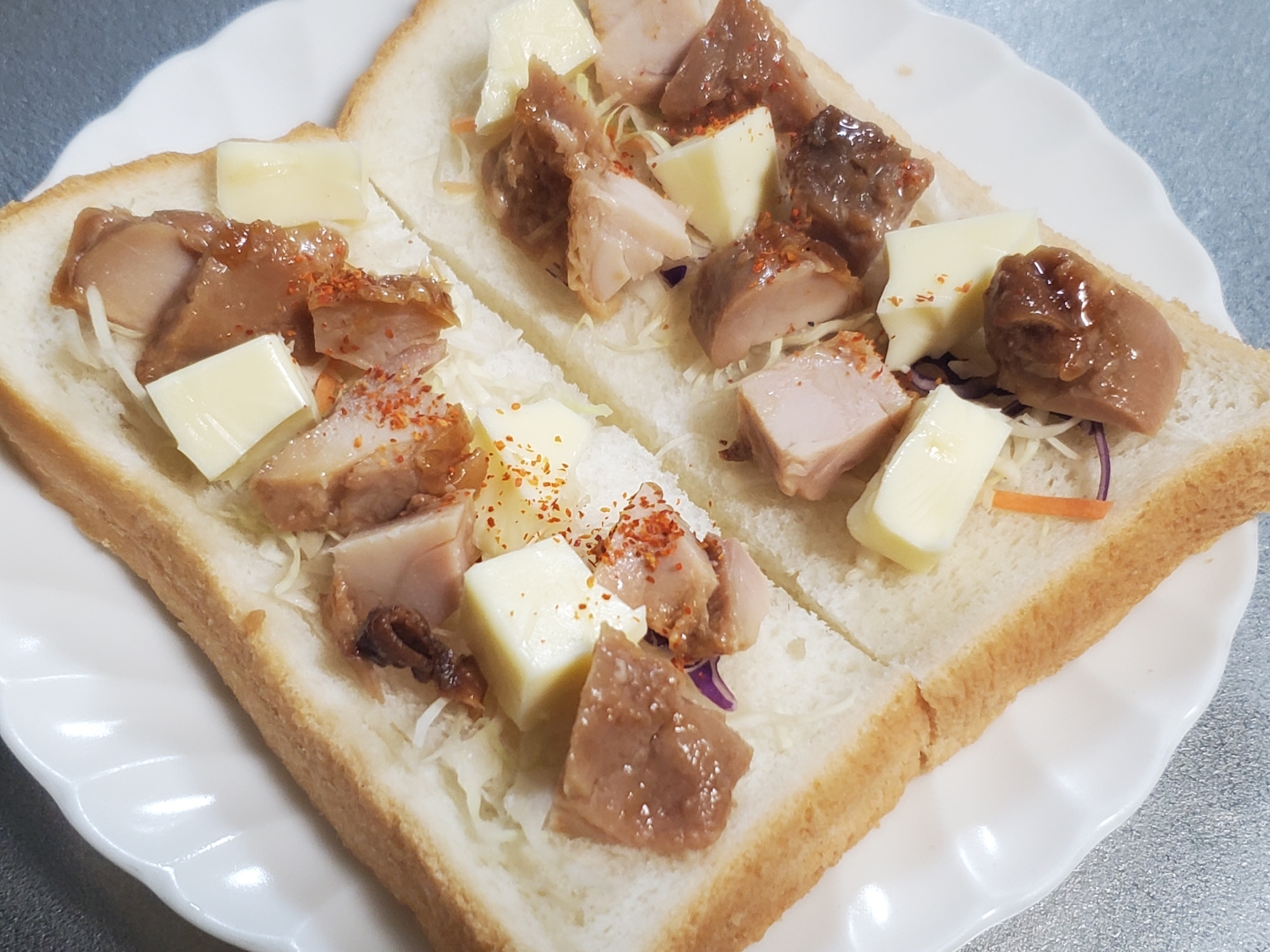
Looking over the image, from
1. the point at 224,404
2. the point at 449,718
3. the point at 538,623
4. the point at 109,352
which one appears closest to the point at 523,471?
the point at 538,623

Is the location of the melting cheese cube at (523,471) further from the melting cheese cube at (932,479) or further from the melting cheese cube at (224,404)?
the melting cheese cube at (932,479)

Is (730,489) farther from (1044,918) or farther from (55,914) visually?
(55,914)

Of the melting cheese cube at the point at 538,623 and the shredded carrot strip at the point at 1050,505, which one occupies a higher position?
the melting cheese cube at the point at 538,623

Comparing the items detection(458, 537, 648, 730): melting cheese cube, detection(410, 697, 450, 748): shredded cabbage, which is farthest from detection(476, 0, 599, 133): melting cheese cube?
detection(410, 697, 450, 748): shredded cabbage

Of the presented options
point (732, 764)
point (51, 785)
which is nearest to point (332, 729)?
point (51, 785)

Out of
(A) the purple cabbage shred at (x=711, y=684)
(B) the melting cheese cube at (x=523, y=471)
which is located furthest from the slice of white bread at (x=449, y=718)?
(B) the melting cheese cube at (x=523, y=471)

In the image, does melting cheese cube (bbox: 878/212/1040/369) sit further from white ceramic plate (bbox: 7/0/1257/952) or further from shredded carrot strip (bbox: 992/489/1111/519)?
white ceramic plate (bbox: 7/0/1257/952)
